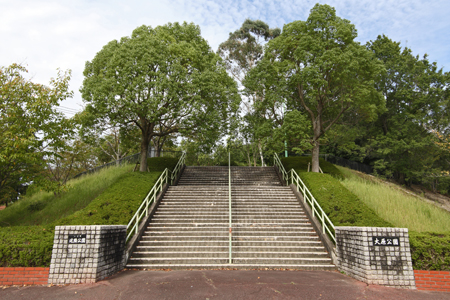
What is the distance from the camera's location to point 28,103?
9828 millimetres

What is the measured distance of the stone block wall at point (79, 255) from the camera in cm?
572

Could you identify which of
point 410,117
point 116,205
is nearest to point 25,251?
point 116,205

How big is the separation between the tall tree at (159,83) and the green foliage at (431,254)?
9.96 m

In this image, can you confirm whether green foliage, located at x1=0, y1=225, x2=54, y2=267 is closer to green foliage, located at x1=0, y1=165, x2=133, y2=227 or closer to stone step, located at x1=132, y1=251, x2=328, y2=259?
stone step, located at x1=132, y1=251, x2=328, y2=259

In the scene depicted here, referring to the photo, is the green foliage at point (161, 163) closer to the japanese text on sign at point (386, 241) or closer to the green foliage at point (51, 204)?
the green foliage at point (51, 204)

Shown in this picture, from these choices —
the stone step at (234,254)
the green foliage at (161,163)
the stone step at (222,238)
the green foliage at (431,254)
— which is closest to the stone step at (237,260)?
the stone step at (234,254)

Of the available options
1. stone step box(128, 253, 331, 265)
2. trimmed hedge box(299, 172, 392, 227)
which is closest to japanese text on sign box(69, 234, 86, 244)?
stone step box(128, 253, 331, 265)

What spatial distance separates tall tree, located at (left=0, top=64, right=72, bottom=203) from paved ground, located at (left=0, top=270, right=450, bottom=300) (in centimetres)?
530

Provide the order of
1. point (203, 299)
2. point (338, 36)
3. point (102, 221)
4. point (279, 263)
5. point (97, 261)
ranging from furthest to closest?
point (338, 36) → point (102, 221) → point (279, 263) → point (97, 261) → point (203, 299)

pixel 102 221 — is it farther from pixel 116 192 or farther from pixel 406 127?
pixel 406 127

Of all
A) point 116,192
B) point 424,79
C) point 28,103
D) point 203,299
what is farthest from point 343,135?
point 28,103

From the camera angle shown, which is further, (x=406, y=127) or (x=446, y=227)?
(x=406, y=127)

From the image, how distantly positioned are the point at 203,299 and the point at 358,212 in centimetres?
653

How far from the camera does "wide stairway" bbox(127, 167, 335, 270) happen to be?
24.8 feet
